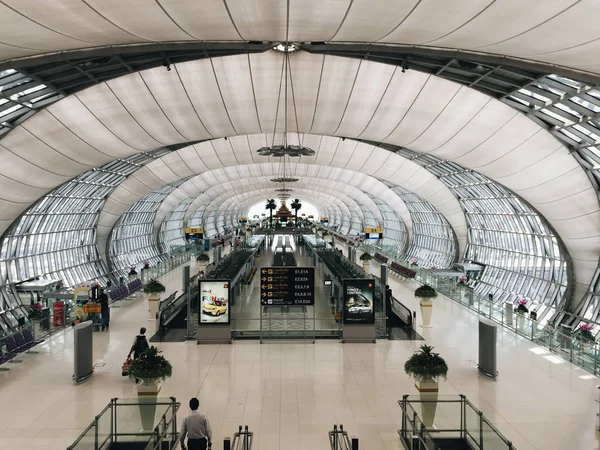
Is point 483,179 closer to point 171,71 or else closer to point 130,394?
point 171,71

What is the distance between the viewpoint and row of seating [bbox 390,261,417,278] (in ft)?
97.1

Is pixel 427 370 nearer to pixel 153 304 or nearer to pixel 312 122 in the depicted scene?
pixel 153 304

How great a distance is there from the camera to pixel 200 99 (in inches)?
1036

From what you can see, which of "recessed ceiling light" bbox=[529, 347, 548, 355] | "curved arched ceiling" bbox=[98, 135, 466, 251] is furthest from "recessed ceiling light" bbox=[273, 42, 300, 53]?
"curved arched ceiling" bbox=[98, 135, 466, 251]

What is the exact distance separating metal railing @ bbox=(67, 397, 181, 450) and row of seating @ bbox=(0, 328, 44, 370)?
6.84 metres

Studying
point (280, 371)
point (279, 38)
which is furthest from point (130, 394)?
point (279, 38)

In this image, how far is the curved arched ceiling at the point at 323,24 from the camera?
35.7ft

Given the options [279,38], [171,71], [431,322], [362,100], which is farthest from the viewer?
[362,100]

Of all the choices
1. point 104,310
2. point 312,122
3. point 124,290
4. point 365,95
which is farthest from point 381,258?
point 104,310

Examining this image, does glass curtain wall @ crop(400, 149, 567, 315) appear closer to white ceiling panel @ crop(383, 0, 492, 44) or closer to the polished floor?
the polished floor

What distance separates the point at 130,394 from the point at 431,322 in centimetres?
1169

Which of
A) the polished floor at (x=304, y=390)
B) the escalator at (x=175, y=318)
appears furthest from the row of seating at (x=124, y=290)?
the polished floor at (x=304, y=390)

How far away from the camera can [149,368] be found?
9.45 metres

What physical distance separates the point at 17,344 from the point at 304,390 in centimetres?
791
